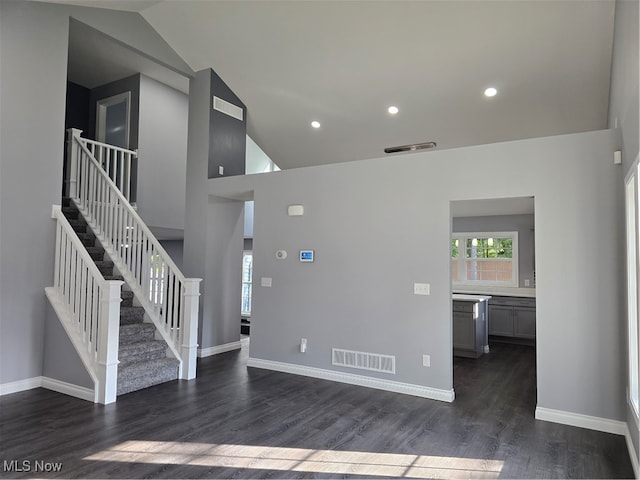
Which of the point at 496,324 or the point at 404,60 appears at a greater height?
the point at 404,60

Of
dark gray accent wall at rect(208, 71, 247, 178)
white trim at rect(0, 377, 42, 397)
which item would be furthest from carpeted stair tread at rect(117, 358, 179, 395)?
dark gray accent wall at rect(208, 71, 247, 178)

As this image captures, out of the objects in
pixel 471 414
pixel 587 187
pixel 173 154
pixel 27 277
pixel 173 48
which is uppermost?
pixel 173 48

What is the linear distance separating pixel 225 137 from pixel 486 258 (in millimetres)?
5425

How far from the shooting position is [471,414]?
12.5ft

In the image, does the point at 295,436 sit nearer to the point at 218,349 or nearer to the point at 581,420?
the point at 581,420

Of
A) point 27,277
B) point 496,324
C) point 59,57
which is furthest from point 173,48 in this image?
point 496,324

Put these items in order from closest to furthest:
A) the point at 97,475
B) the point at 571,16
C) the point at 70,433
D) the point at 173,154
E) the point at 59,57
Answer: the point at 97,475 → the point at 70,433 → the point at 571,16 → the point at 59,57 → the point at 173,154

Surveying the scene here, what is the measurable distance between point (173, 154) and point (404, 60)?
4276 mm

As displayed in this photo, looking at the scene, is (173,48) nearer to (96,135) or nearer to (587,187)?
(96,135)

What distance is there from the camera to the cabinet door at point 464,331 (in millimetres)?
6051

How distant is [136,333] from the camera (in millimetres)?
4824

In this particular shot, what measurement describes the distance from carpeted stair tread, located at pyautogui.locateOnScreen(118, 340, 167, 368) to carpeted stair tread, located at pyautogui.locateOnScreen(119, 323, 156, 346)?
69mm

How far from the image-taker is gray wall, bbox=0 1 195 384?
13.8 ft

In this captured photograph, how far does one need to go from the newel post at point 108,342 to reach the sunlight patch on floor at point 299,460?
101 cm
